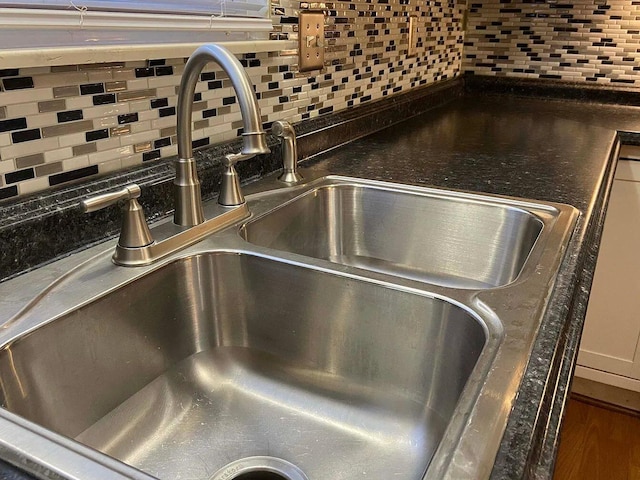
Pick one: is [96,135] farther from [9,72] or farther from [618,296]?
[618,296]

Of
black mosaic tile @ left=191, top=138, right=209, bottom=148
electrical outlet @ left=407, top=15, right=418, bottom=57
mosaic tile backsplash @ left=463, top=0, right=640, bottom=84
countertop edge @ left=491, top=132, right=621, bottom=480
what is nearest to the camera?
countertop edge @ left=491, top=132, right=621, bottom=480

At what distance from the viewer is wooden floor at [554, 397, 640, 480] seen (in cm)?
157

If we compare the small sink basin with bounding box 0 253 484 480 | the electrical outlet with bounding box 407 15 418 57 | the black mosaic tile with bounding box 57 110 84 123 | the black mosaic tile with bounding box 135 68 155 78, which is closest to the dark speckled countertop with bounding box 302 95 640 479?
the small sink basin with bounding box 0 253 484 480

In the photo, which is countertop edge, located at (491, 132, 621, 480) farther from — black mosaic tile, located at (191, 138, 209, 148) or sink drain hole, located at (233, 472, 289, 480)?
black mosaic tile, located at (191, 138, 209, 148)

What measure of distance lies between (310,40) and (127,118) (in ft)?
1.74

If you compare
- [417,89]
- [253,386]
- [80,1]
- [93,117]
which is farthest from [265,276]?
[417,89]

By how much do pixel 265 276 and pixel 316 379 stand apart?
0.16 meters

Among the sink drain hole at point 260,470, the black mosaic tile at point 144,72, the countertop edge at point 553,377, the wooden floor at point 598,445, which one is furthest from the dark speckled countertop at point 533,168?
the wooden floor at point 598,445

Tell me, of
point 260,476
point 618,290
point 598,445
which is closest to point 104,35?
point 260,476

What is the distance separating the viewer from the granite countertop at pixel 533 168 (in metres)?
0.47

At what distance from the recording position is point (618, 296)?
167 centimetres

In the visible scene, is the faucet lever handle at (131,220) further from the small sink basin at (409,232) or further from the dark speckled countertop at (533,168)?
the dark speckled countertop at (533,168)

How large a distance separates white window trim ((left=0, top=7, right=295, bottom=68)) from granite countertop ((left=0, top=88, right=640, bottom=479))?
0.37 m

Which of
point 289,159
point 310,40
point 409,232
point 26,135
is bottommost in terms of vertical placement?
point 409,232
